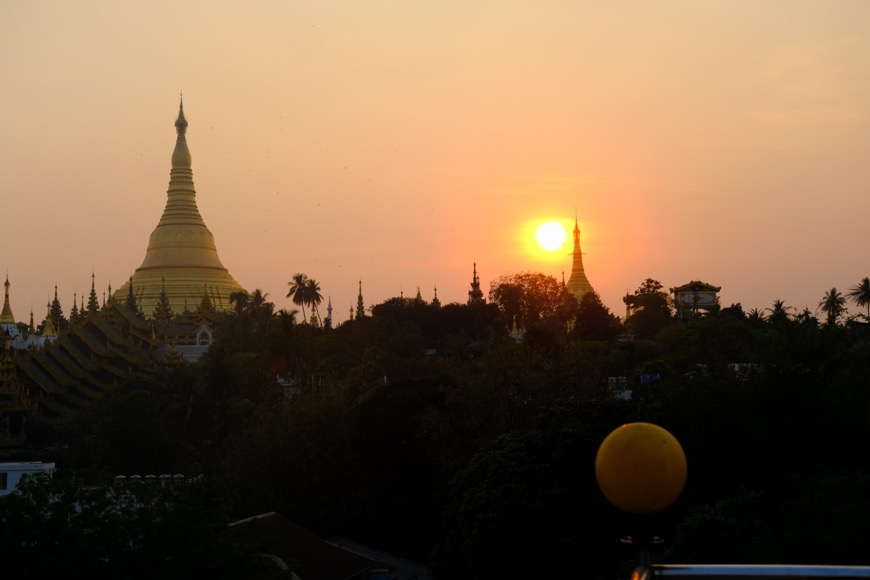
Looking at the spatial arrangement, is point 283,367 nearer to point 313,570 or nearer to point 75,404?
point 75,404

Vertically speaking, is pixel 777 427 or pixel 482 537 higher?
pixel 777 427

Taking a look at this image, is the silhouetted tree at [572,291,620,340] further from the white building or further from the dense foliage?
the white building

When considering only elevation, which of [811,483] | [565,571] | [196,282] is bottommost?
[565,571]

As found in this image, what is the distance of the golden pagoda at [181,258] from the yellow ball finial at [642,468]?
90.7m

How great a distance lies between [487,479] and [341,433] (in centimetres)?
1056

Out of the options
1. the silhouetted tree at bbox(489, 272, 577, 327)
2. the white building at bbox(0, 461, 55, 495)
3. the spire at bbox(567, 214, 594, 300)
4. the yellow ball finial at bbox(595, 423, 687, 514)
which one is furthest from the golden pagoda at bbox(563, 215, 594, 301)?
the yellow ball finial at bbox(595, 423, 687, 514)

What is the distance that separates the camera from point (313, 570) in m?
27.9

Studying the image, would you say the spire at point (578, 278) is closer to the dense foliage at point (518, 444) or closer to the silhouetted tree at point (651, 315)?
the silhouetted tree at point (651, 315)

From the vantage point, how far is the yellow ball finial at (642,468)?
5.80 meters

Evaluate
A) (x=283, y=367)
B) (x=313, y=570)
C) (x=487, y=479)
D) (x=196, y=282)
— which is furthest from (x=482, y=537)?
(x=196, y=282)

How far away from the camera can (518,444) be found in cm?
2909

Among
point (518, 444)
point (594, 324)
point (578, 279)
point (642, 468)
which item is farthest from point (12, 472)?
point (578, 279)

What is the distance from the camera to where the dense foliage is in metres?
22.9

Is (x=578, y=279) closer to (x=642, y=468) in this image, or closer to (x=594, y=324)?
(x=594, y=324)
